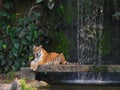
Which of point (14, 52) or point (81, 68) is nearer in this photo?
point (81, 68)

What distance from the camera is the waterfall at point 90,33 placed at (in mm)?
11828

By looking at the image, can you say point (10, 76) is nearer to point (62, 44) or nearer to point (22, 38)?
point (22, 38)

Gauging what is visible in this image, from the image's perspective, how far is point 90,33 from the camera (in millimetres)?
11844

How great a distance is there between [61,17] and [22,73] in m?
2.47

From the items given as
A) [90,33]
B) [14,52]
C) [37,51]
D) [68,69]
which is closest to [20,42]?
[14,52]

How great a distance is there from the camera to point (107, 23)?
11867 millimetres

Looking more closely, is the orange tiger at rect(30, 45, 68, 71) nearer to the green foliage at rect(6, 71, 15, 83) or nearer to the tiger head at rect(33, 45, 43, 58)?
the tiger head at rect(33, 45, 43, 58)

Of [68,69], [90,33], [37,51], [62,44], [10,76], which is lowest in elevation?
[10,76]

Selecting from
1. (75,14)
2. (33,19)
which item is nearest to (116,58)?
(75,14)

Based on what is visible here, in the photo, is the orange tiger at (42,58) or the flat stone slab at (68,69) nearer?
the flat stone slab at (68,69)

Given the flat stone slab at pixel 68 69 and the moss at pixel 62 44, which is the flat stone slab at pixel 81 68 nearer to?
the flat stone slab at pixel 68 69

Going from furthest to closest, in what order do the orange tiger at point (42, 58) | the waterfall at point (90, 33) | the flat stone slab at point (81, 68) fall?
the waterfall at point (90, 33) → the orange tiger at point (42, 58) → the flat stone slab at point (81, 68)

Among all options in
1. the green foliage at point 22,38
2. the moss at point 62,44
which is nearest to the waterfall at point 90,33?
the moss at point 62,44

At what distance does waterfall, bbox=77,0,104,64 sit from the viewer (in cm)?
1183
